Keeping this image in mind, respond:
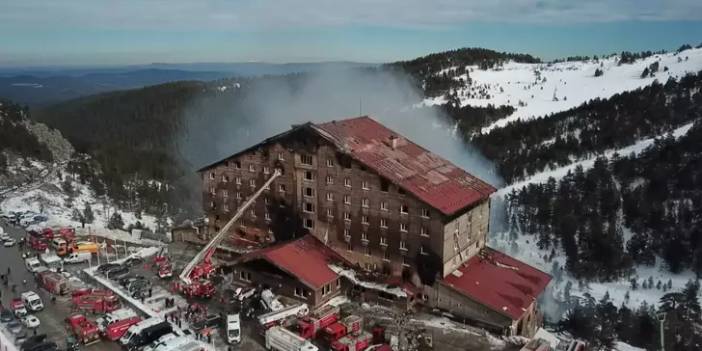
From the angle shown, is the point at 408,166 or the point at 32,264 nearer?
the point at 408,166

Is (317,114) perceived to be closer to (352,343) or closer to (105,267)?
(105,267)

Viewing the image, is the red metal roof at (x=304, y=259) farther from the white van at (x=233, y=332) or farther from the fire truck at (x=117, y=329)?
the fire truck at (x=117, y=329)

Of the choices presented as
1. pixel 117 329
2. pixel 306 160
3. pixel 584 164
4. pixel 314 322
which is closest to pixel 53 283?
pixel 117 329

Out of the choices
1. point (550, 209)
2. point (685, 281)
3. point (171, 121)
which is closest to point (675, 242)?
point (685, 281)

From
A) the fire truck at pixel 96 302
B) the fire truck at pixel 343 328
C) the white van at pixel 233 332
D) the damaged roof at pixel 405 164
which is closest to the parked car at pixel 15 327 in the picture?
the fire truck at pixel 96 302

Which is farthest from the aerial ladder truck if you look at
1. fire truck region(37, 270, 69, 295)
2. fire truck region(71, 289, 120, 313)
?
Result: fire truck region(37, 270, 69, 295)

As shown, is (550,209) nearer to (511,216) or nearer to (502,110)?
(511,216)
